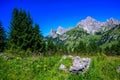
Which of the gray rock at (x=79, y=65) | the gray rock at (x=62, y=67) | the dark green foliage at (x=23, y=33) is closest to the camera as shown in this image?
the gray rock at (x=79, y=65)

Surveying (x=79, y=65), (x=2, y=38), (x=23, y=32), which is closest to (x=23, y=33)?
(x=23, y=32)

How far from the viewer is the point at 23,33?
45.2m

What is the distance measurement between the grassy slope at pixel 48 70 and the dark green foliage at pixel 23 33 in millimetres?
28641

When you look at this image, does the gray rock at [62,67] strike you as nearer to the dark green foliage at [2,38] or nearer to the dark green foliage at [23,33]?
the dark green foliage at [23,33]

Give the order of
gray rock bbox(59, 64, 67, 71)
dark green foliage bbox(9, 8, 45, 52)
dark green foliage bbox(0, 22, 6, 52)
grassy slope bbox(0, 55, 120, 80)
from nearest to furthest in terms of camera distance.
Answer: grassy slope bbox(0, 55, 120, 80) < gray rock bbox(59, 64, 67, 71) < dark green foliage bbox(9, 8, 45, 52) < dark green foliage bbox(0, 22, 6, 52)

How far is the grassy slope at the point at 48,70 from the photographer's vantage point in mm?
13016

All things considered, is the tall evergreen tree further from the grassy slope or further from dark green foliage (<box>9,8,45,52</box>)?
the grassy slope

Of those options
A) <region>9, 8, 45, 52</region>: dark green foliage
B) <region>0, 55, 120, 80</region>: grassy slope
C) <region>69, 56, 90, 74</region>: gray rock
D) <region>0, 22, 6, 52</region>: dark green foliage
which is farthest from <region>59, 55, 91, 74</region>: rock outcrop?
<region>0, 22, 6, 52</region>: dark green foliage

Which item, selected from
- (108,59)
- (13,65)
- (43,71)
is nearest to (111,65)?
(108,59)

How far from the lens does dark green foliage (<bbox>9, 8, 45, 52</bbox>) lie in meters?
44.1

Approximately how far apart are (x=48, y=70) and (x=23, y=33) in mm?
32386

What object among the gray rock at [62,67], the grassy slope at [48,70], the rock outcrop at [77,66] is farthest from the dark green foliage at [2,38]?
the rock outcrop at [77,66]

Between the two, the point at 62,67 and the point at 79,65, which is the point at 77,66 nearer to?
the point at 79,65

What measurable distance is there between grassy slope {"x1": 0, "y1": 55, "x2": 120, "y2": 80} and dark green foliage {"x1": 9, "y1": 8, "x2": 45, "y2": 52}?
28.6 metres
